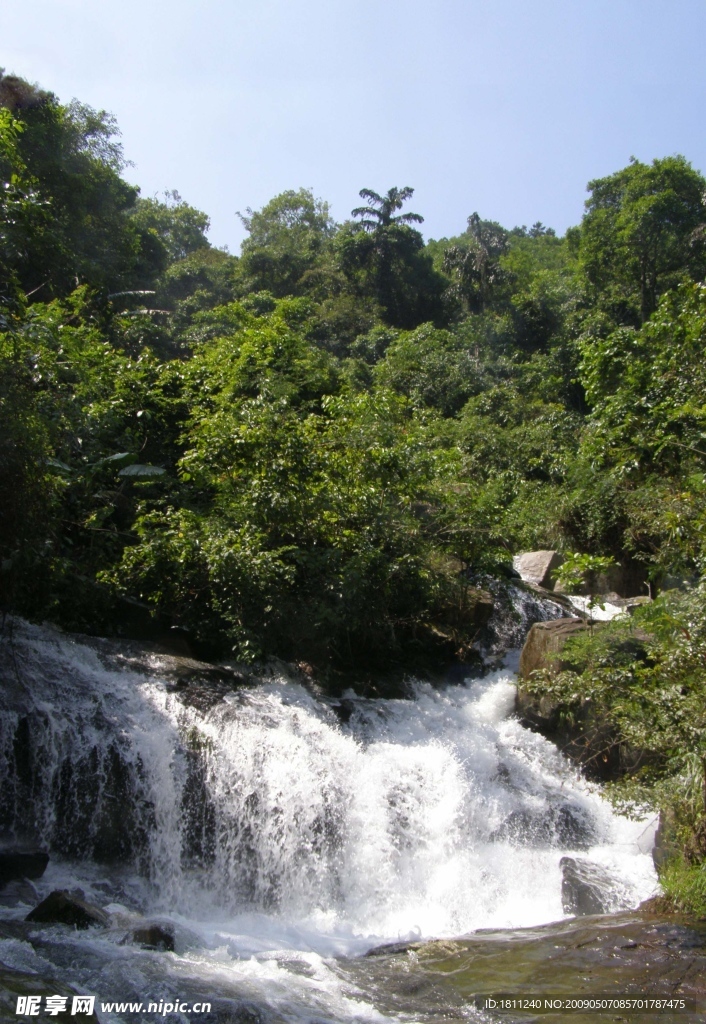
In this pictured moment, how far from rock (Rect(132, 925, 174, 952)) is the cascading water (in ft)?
0.67

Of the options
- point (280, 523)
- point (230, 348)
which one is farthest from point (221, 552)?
point (230, 348)

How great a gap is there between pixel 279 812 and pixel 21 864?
9.16 feet

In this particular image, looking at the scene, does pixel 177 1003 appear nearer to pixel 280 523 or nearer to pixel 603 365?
pixel 280 523

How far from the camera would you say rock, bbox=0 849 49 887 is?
8062 mm

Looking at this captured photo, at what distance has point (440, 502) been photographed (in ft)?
51.2

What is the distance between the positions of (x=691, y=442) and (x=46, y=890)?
479 inches

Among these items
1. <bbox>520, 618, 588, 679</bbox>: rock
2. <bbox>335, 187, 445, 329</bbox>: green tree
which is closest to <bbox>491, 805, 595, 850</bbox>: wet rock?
<bbox>520, 618, 588, 679</bbox>: rock

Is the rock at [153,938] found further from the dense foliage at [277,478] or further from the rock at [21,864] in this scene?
the dense foliage at [277,478]

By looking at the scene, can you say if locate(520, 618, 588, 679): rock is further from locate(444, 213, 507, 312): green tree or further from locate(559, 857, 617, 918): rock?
locate(444, 213, 507, 312): green tree

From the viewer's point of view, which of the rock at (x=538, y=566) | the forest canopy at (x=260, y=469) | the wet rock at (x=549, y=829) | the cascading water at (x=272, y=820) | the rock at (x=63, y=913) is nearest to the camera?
the rock at (x=63, y=913)

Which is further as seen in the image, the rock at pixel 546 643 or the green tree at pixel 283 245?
the green tree at pixel 283 245

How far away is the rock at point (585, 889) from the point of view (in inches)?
353

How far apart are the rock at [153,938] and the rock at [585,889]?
4.19 meters

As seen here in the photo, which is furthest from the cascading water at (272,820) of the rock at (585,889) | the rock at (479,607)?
the rock at (479,607)
